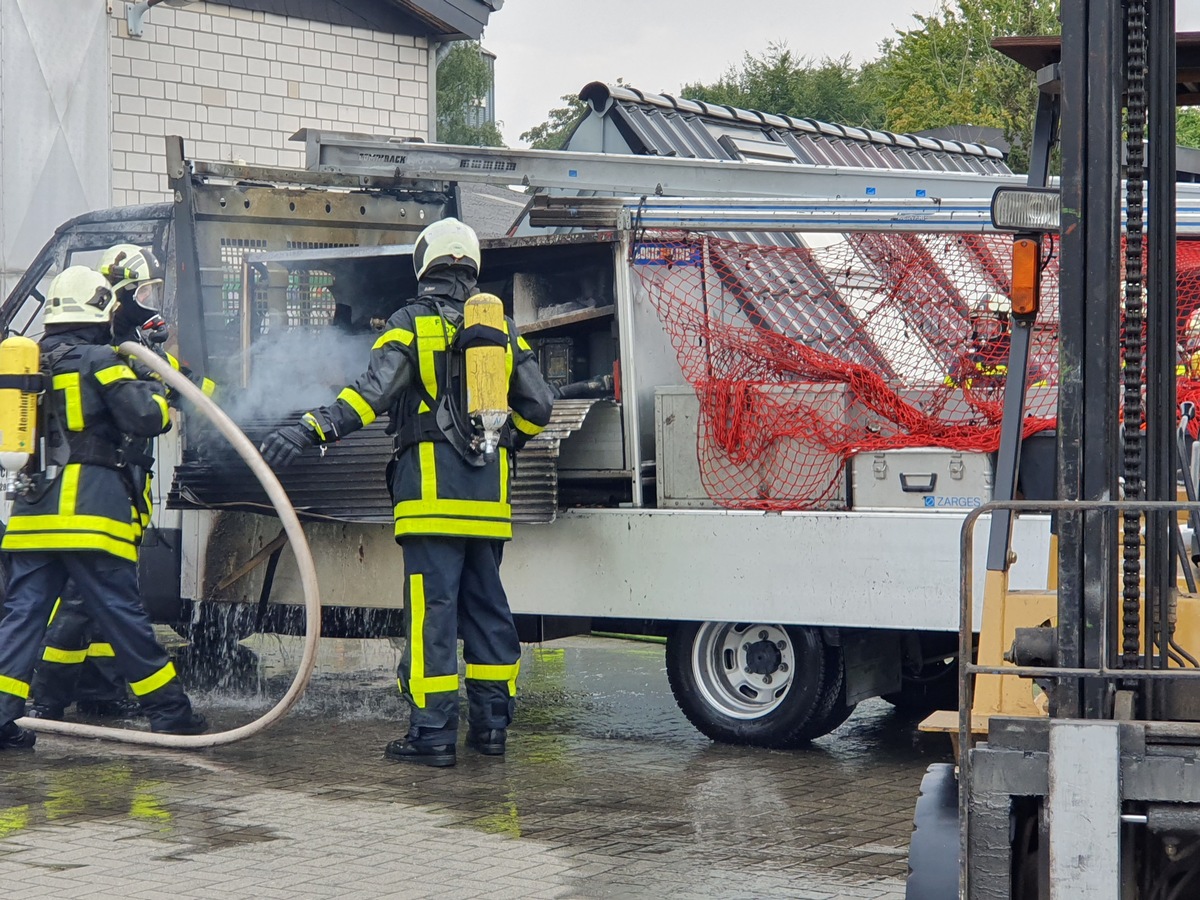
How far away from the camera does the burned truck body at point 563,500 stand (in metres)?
6.62

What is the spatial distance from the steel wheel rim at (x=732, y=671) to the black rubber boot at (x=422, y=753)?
1105 mm

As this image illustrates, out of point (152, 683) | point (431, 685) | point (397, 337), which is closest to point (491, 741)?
point (431, 685)

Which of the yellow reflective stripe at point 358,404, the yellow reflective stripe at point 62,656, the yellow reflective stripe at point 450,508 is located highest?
the yellow reflective stripe at point 358,404

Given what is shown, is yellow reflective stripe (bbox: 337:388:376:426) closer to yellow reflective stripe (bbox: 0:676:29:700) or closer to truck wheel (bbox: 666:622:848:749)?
truck wheel (bbox: 666:622:848:749)

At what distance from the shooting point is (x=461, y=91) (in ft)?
152

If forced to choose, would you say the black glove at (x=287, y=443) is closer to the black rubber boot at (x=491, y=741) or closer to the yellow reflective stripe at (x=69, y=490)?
the yellow reflective stripe at (x=69, y=490)

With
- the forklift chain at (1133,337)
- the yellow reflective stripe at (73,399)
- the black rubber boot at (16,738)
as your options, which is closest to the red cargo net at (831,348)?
the yellow reflective stripe at (73,399)

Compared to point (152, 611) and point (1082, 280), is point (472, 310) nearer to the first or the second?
point (152, 611)

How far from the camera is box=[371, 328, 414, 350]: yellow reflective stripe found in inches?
262

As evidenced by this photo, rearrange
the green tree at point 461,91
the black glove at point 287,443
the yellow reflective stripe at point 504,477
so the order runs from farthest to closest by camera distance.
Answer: the green tree at point 461,91 < the yellow reflective stripe at point 504,477 < the black glove at point 287,443

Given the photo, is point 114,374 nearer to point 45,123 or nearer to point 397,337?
point 397,337

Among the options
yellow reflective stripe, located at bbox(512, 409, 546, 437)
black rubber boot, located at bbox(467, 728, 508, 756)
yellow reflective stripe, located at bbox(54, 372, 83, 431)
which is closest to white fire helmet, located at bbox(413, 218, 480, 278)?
yellow reflective stripe, located at bbox(512, 409, 546, 437)

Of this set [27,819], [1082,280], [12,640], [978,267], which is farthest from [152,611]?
[1082,280]

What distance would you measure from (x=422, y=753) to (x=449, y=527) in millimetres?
908
